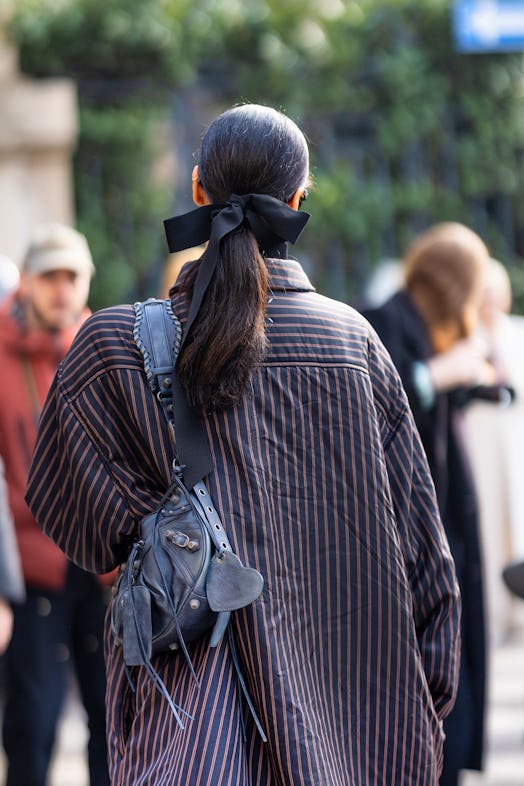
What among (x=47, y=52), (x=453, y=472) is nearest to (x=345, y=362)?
(x=453, y=472)

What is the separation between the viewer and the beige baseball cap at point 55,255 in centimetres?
430

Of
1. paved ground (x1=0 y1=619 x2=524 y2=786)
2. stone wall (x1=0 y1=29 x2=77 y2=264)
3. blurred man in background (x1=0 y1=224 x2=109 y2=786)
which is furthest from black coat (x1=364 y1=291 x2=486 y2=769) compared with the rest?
stone wall (x1=0 y1=29 x2=77 y2=264)

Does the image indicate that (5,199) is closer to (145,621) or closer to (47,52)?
(47,52)

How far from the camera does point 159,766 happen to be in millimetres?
2191

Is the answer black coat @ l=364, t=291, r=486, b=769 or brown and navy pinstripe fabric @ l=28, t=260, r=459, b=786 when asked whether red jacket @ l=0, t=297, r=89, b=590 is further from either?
brown and navy pinstripe fabric @ l=28, t=260, r=459, b=786

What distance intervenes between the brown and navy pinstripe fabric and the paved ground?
8.68 ft

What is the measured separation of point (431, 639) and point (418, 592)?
3.5 inches

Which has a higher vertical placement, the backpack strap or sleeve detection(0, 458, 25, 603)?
the backpack strap

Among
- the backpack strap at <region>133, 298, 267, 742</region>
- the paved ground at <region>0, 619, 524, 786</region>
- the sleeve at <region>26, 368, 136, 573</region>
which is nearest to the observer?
the backpack strap at <region>133, 298, 267, 742</region>

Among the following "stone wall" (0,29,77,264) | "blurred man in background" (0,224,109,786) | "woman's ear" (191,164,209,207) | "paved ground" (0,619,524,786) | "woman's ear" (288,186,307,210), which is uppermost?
"stone wall" (0,29,77,264)

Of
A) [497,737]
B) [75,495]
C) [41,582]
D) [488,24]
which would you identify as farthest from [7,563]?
[488,24]

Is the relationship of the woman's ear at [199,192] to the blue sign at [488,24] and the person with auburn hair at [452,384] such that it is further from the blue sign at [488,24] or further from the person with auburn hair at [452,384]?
the blue sign at [488,24]

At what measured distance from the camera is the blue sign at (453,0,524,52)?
7.56 m

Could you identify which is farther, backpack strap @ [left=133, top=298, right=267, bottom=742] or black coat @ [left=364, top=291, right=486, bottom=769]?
black coat @ [left=364, top=291, right=486, bottom=769]
